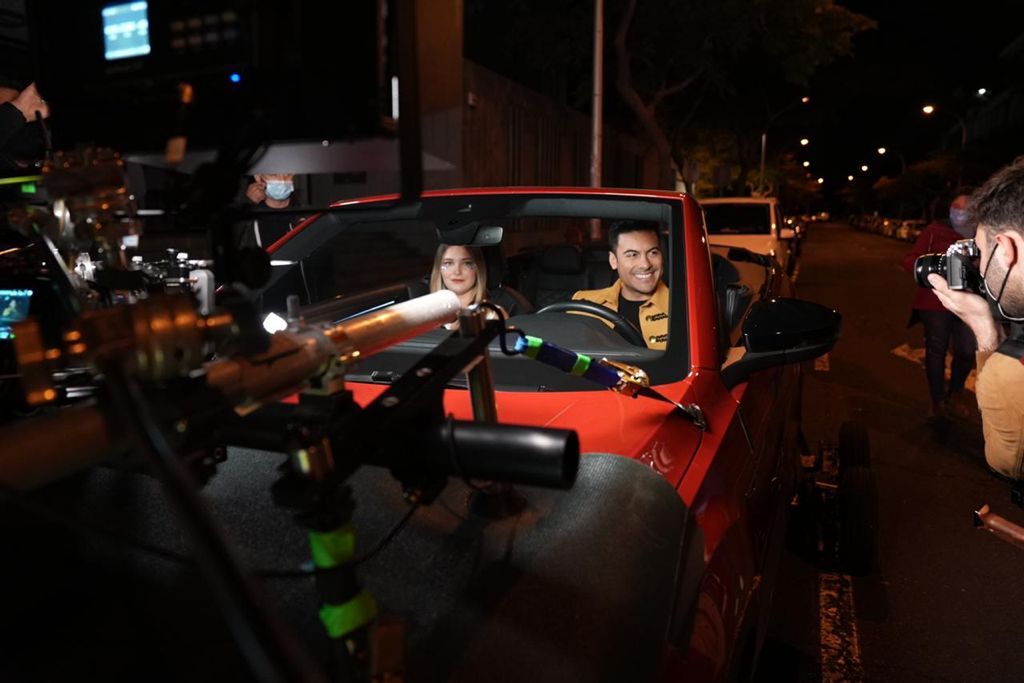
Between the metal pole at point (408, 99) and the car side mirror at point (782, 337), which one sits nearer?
the metal pole at point (408, 99)

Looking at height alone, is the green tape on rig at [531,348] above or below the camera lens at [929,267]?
below

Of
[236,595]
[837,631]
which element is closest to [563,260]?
[837,631]

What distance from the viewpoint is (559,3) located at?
1855 centimetres

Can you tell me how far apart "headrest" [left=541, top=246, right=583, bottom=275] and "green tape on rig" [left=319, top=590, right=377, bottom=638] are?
3057 mm

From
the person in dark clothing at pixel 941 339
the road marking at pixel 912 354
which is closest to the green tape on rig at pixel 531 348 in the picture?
the person in dark clothing at pixel 941 339

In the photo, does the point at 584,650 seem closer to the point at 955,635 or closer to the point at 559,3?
A: the point at 955,635

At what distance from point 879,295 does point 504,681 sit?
568 inches

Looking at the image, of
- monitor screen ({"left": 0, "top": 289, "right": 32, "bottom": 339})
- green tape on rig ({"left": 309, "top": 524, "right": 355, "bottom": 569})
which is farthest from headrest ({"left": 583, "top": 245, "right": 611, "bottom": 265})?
green tape on rig ({"left": 309, "top": 524, "right": 355, "bottom": 569})

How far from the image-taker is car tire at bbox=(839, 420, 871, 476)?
11.9 feet

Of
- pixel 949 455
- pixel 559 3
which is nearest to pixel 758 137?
pixel 559 3

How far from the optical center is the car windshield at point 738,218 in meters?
11.8

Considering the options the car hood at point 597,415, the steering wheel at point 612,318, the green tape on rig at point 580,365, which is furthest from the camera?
the steering wheel at point 612,318

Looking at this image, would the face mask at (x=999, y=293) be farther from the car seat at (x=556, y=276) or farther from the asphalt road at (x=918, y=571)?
the car seat at (x=556, y=276)

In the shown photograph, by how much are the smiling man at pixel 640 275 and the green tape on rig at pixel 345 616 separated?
224 cm
